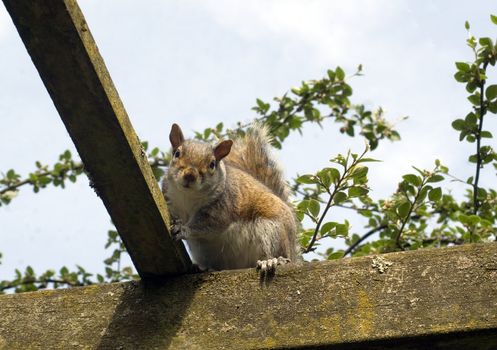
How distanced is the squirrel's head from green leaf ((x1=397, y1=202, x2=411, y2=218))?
689 millimetres

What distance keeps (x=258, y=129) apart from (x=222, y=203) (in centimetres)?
60

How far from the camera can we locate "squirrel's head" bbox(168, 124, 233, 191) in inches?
110

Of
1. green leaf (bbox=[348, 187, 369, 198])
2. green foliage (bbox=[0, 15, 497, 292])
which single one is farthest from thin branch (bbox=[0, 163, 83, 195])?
green leaf (bbox=[348, 187, 369, 198])

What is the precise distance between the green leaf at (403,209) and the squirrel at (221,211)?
41cm

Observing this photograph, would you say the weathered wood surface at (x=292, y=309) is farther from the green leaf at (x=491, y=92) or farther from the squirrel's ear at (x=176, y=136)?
the green leaf at (x=491, y=92)

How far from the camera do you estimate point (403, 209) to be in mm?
3068

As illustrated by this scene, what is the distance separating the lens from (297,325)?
1815mm

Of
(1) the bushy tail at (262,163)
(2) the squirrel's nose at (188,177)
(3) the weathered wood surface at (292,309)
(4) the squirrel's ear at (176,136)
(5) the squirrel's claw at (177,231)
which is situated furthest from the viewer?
(1) the bushy tail at (262,163)

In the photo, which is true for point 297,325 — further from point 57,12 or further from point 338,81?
point 338,81

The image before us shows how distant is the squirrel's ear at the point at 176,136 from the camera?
302 centimetres

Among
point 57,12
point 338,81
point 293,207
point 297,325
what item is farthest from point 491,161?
point 57,12

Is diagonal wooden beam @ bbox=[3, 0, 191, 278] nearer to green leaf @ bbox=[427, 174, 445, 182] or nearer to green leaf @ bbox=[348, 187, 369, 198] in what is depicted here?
green leaf @ bbox=[348, 187, 369, 198]

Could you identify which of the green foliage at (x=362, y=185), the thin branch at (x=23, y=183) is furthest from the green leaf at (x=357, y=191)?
the thin branch at (x=23, y=183)

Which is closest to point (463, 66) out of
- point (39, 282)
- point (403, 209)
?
point (403, 209)
